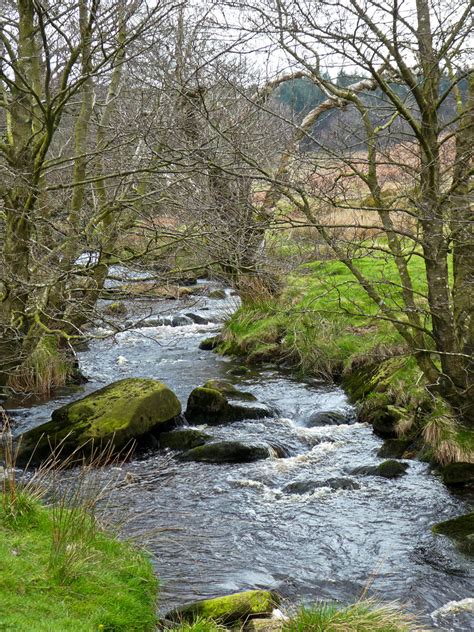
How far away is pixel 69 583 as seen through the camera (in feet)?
15.9

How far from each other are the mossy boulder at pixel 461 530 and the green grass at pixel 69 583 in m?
3.19

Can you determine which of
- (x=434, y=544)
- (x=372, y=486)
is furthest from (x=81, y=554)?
(x=372, y=486)

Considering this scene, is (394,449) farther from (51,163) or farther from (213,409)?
(51,163)

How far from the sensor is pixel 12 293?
921 centimetres

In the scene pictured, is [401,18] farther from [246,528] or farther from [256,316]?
[256,316]

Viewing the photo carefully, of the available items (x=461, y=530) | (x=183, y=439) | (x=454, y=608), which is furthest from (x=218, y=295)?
(x=454, y=608)

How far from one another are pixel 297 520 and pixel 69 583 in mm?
3472

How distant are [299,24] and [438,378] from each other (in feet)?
14.8

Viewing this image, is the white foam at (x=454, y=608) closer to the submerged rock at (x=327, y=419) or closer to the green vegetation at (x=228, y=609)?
the green vegetation at (x=228, y=609)

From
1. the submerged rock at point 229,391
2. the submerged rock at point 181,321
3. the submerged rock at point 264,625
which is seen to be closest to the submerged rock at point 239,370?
the submerged rock at point 229,391

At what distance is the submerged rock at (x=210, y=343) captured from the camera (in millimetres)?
16312

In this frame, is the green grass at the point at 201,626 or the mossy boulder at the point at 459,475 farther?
the mossy boulder at the point at 459,475

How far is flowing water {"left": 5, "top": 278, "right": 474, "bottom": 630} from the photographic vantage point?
6242 millimetres

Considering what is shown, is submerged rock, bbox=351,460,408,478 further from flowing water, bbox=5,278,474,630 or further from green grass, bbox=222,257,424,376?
green grass, bbox=222,257,424,376
